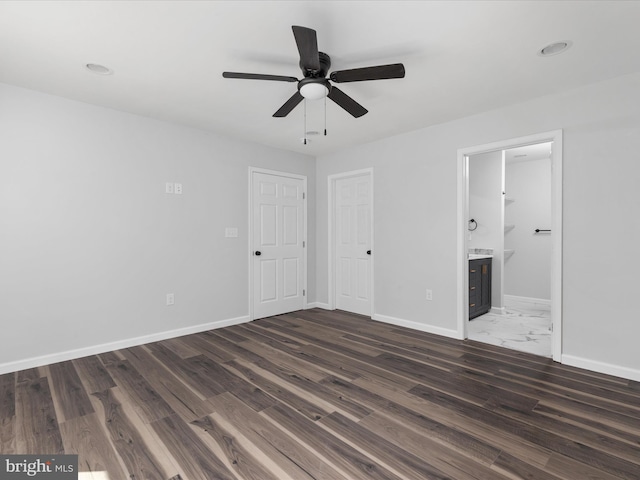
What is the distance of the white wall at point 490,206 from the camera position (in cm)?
521

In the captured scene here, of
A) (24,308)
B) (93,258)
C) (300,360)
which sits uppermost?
(93,258)

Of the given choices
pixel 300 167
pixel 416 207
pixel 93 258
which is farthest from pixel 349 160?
pixel 93 258

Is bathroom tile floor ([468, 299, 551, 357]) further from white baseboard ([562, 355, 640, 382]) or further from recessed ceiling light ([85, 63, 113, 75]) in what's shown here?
recessed ceiling light ([85, 63, 113, 75])

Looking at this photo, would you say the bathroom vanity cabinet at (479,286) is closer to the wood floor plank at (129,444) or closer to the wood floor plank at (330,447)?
the wood floor plank at (330,447)

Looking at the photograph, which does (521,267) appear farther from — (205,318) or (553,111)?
(205,318)

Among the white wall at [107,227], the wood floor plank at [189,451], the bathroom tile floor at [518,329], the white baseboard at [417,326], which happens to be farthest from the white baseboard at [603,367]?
the white wall at [107,227]

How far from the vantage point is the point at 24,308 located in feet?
9.94

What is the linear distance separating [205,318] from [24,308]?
1.78m

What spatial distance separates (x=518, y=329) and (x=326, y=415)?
3241 mm

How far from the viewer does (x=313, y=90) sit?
2320mm

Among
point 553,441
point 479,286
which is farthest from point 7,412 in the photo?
point 479,286

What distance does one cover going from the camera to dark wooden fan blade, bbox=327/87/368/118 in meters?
2.47

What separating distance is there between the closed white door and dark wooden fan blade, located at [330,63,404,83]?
9.10 feet

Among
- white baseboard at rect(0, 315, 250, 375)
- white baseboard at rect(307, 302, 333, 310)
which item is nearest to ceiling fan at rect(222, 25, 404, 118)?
white baseboard at rect(0, 315, 250, 375)
